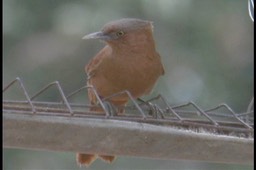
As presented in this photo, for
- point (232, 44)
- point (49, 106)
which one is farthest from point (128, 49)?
point (232, 44)

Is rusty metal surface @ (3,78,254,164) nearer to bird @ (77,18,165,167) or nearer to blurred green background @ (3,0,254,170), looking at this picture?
bird @ (77,18,165,167)

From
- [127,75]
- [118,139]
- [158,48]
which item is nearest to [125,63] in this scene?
[127,75]

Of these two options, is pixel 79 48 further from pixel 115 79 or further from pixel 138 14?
pixel 115 79

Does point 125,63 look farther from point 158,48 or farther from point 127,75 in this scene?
point 158,48

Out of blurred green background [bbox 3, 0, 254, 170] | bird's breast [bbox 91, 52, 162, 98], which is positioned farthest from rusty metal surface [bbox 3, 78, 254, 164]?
blurred green background [bbox 3, 0, 254, 170]

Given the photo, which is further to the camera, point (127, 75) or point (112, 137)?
point (127, 75)

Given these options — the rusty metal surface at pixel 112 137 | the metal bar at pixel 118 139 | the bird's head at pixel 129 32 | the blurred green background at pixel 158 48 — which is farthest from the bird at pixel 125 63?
the blurred green background at pixel 158 48
